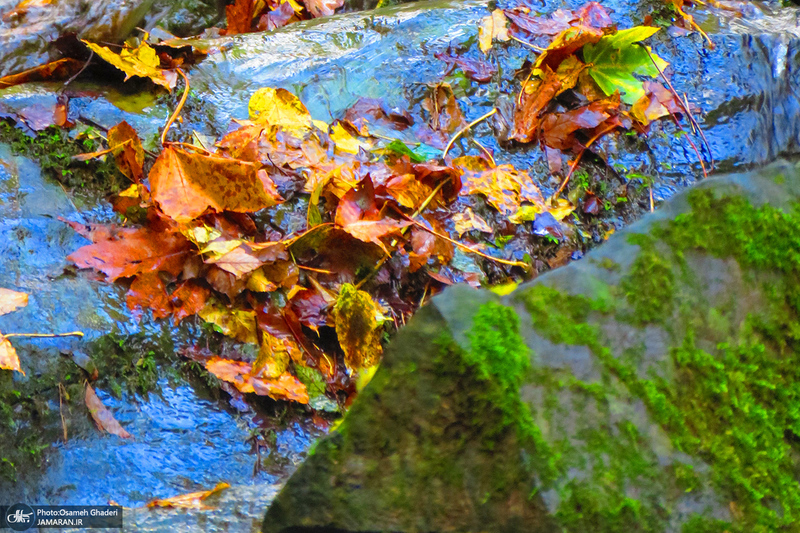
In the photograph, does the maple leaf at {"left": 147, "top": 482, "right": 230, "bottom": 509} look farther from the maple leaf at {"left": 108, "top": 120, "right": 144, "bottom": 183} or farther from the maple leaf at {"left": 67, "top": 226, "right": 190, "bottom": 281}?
the maple leaf at {"left": 108, "top": 120, "right": 144, "bottom": 183}

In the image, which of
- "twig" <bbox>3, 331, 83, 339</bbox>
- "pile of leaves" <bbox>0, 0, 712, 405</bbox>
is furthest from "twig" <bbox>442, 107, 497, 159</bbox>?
"twig" <bbox>3, 331, 83, 339</bbox>

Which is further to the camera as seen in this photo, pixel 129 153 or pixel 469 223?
pixel 469 223

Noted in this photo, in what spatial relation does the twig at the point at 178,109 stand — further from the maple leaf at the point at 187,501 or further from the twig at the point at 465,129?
the maple leaf at the point at 187,501

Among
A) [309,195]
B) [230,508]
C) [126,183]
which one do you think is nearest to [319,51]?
[309,195]

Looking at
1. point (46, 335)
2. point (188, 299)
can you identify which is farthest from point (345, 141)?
point (46, 335)

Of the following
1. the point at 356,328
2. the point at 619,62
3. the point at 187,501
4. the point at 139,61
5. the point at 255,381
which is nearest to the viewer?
the point at 187,501

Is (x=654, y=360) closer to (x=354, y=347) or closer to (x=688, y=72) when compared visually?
(x=354, y=347)

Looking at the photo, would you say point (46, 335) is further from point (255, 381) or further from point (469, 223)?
point (469, 223)
